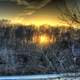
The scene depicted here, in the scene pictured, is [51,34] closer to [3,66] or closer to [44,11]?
[44,11]

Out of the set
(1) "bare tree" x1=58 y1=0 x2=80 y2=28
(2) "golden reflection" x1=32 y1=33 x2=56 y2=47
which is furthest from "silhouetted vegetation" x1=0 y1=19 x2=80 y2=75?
(1) "bare tree" x1=58 y1=0 x2=80 y2=28

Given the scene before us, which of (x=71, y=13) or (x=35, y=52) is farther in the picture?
(x=71, y=13)

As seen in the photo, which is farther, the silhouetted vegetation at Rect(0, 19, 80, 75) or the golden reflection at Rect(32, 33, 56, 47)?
the golden reflection at Rect(32, 33, 56, 47)

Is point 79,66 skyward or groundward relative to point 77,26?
groundward

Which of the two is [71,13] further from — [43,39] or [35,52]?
[35,52]

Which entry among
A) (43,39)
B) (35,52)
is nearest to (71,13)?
(43,39)

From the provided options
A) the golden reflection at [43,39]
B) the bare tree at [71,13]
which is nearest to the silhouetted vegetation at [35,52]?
the golden reflection at [43,39]

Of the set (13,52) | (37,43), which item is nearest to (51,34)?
(37,43)

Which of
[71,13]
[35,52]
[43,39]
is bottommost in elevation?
[35,52]

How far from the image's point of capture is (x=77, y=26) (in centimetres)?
994

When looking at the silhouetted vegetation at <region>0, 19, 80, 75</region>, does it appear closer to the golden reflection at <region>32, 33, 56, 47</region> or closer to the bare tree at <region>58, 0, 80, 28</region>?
the golden reflection at <region>32, 33, 56, 47</region>

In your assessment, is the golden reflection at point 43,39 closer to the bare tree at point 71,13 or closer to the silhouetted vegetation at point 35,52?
the silhouetted vegetation at point 35,52

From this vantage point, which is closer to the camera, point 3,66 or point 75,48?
point 3,66

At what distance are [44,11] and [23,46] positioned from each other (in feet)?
3.27
